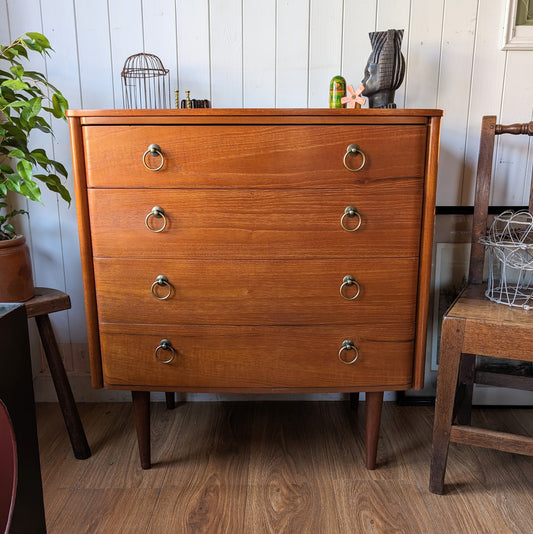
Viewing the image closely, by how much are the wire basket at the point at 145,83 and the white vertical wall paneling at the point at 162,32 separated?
24 millimetres

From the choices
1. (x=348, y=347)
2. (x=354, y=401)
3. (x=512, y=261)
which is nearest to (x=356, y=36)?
(x=512, y=261)

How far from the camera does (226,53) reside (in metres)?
1.62

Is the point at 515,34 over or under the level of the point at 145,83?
over

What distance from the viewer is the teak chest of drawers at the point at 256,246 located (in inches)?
47.1

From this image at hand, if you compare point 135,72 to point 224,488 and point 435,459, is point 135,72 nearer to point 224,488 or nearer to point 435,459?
point 224,488

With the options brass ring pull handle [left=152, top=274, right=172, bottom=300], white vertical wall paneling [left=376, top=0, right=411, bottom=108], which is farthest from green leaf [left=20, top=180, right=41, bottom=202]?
white vertical wall paneling [left=376, top=0, right=411, bottom=108]

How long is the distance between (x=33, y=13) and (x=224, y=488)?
1.61 m

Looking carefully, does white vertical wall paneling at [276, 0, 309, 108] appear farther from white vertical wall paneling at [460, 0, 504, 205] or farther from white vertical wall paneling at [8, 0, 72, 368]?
white vertical wall paneling at [8, 0, 72, 368]

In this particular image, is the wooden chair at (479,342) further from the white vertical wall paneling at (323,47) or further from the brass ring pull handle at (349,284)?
the white vertical wall paneling at (323,47)

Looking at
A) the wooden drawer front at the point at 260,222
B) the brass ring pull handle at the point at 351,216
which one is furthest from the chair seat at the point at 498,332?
the brass ring pull handle at the point at 351,216

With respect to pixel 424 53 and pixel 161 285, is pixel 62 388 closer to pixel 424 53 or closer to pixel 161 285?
pixel 161 285

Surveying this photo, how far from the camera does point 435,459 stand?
1.34 m

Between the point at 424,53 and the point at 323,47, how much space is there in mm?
333

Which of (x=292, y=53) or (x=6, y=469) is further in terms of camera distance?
(x=292, y=53)
